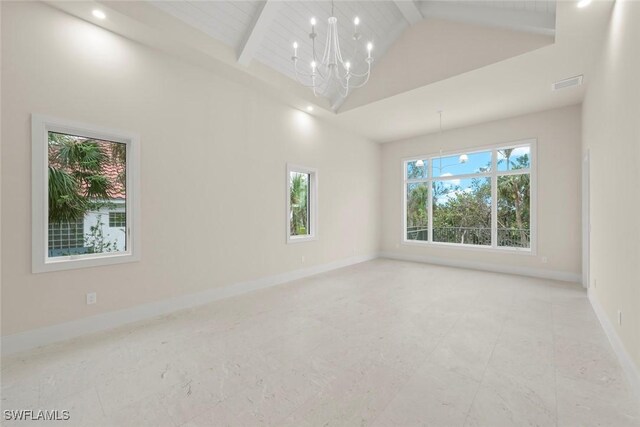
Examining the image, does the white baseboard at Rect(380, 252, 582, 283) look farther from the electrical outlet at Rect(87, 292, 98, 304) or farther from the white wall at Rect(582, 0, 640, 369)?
the electrical outlet at Rect(87, 292, 98, 304)

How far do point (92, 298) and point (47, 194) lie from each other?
115cm

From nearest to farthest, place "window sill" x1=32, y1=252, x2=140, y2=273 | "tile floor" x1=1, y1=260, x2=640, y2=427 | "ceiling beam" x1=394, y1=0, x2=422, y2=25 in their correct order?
"tile floor" x1=1, y1=260, x2=640, y2=427
"window sill" x1=32, y1=252, x2=140, y2=273
"ceiling beam" x1=394, y1=0, x2=422, y2=25

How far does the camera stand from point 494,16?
12.0 feet

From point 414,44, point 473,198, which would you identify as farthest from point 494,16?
point 473,198

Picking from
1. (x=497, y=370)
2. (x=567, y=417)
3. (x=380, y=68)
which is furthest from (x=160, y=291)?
(x=380, y=68)

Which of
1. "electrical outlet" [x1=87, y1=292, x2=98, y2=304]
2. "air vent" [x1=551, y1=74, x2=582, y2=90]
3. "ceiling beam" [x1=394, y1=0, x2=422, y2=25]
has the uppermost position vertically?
"ceiling beam" [x1=394, y1=0, x2=422, y2=25]

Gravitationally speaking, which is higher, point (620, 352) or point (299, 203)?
point (299, 203)

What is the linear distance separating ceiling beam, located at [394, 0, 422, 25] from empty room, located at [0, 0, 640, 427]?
0.10ft

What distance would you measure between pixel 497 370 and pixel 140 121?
4.40m

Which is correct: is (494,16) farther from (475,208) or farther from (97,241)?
(97,241)

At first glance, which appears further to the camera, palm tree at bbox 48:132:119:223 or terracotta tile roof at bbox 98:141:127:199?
terracotta tile roof at bbox 98:141:127:199

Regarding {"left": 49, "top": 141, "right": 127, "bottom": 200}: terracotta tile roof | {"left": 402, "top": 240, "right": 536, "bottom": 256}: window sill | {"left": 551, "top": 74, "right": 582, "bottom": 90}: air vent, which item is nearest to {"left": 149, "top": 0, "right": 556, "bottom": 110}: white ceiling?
{"left": 551, "top": 74, "right": 582, "bottom": 90}: air vent

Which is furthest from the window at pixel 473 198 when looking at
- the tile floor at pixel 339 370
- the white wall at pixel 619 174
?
the tile floor at pixel 339 370

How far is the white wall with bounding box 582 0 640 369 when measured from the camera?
2.02 metres
